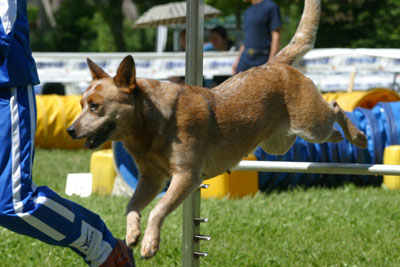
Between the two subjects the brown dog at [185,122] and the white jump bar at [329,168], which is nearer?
the brown dog at [185,122]

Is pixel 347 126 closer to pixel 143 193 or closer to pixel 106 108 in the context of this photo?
pixel 143 193

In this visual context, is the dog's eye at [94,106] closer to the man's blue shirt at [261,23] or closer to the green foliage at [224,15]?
the man's blue shirt at [261,23]

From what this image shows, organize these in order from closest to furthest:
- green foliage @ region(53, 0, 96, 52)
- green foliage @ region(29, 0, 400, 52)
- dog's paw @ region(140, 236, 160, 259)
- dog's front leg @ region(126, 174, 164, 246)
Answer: dog's paw @ region(140, 236, 160, 259)
dog's front leg @ region(126, 174, 164, 246)
green foliage @ region(29, 0, 400, 52)
green foliage @ region(53, 0, 96, 52)

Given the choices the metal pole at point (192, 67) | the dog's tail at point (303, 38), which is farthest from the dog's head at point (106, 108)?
the dog's tail at point (303, 38)

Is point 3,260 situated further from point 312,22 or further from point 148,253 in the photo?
point 312,22

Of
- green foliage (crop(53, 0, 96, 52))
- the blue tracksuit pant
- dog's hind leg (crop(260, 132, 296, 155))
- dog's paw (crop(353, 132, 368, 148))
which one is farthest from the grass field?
green foliage (crop(53, 0, 96, 52))

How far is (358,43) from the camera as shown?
981 inches

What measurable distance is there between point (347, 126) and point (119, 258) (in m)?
1.65

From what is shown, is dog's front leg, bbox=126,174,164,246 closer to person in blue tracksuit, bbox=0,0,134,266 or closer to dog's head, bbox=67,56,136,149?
dog's head, bbox=67,56,136,149

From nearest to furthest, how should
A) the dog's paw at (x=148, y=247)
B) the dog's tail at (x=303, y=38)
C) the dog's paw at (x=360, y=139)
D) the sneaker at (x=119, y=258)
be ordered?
the dog's paw at (x=148, y=247) → the sneaker at (x=119, y=258) → the dog's tail at (x=303, y=38) → the dog's paw at (x=360, y=139)

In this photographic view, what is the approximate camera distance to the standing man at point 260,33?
7348 millimetres

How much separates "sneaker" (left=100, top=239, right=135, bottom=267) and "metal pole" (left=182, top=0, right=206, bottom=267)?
0.37 m

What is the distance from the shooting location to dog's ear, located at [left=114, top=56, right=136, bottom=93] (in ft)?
9.36

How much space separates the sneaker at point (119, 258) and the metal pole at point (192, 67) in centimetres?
37
